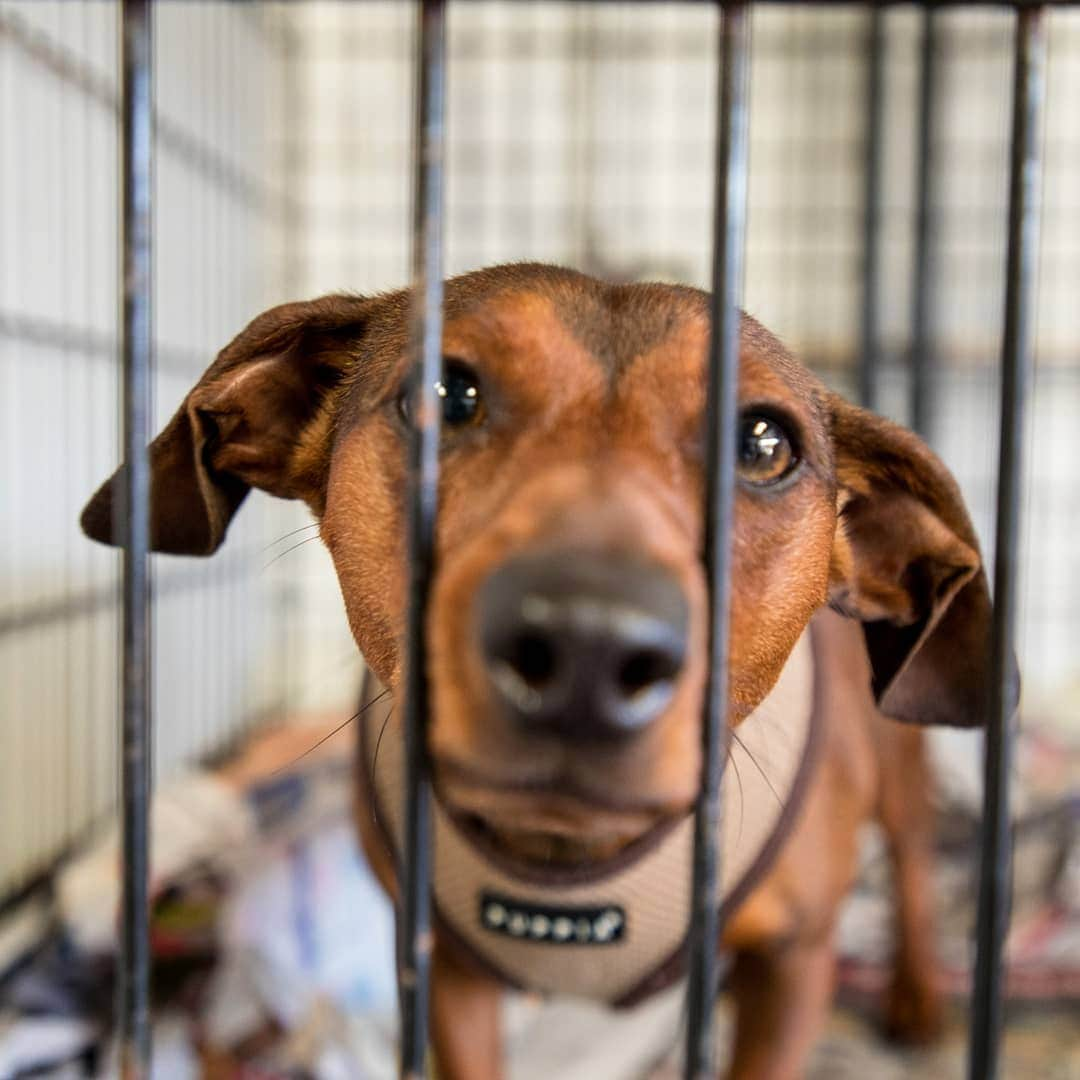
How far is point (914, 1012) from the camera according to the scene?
6.70 feet

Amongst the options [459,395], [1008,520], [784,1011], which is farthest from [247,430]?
[784,1011]

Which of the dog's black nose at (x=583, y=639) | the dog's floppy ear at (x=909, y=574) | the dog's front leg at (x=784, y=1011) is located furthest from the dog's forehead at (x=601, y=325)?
the dog's front leg at (x=784, y=1011)

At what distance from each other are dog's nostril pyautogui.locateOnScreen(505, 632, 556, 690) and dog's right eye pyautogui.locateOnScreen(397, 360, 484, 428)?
0.36m

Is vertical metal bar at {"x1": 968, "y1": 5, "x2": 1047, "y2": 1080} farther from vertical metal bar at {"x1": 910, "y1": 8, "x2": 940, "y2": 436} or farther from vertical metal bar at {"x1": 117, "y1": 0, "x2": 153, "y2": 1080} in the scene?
vertical metal bar at {"x1": 910, "y1": 8, "x2": 940, "y2": 436}

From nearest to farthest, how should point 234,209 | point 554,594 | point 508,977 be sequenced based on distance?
point 554,594, point 508,977, point 234,209

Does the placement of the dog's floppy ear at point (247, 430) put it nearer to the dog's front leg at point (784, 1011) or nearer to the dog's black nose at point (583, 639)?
the dog's black nose at point (583, 639)

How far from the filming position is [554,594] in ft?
2.13

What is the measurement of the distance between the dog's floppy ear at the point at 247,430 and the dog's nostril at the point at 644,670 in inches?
23.0

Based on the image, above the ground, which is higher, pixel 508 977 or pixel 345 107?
pixel 345 107

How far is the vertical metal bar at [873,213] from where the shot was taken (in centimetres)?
354

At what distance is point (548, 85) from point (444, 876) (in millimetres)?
3201

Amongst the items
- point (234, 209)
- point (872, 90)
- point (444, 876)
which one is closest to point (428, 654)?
point (444, 876)

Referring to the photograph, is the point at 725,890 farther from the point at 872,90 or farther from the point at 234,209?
the point at 872,90

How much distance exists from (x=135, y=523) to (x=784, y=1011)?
1128 millimetres
